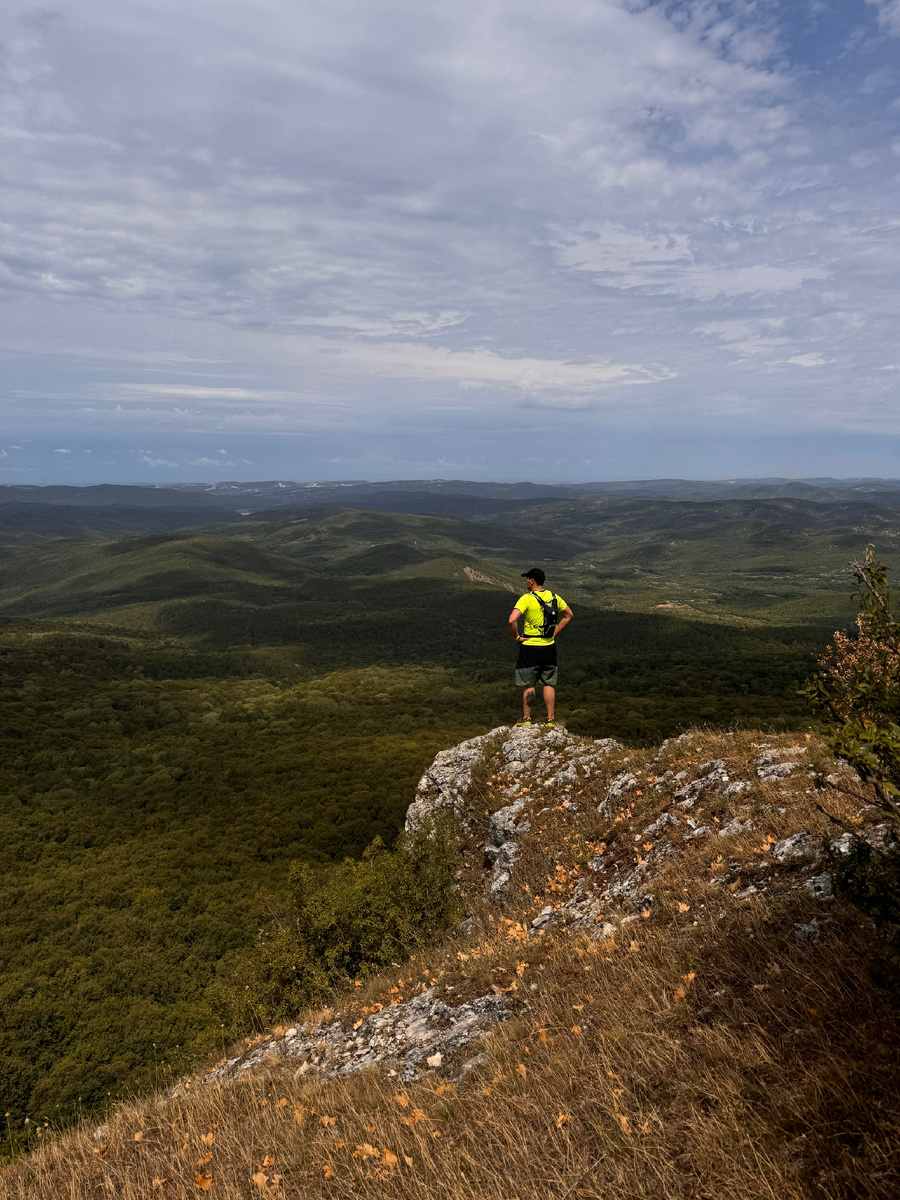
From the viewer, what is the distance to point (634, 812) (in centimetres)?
1481

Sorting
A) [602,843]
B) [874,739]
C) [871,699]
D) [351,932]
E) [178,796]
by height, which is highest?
[874,739]

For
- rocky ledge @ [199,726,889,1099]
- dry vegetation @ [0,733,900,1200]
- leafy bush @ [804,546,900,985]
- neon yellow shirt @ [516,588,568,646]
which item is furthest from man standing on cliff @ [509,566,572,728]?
leafy bush @ [804,546,900,985]

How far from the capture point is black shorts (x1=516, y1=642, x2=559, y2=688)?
18234 millimetres

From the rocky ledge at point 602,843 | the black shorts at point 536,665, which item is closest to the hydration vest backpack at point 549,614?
the black shorts at point 536,665

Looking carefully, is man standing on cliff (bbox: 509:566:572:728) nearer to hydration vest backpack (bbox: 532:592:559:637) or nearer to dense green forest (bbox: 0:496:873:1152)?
hydration vest backpack (bbox: 532:592:559:637)

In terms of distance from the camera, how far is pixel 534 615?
17.8m

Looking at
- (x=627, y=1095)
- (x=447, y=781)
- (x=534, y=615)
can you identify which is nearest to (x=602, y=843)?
(x=534, y=615)

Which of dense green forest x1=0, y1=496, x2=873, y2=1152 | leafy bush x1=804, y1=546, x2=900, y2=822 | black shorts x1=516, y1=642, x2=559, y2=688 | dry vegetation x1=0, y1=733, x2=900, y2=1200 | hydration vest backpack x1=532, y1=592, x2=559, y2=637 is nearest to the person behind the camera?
leafy bush x1=804, y1=546, x2=900, y2=822

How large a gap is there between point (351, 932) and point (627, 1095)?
1792 centimetres

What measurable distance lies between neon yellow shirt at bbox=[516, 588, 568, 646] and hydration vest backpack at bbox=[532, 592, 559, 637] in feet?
0.23

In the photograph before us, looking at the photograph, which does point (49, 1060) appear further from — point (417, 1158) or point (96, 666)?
point (96, 666)

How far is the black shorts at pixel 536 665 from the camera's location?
59.8ft

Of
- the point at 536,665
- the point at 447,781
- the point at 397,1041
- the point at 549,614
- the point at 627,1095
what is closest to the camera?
the point at 627,1095

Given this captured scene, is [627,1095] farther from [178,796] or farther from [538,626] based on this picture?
[178,796]
